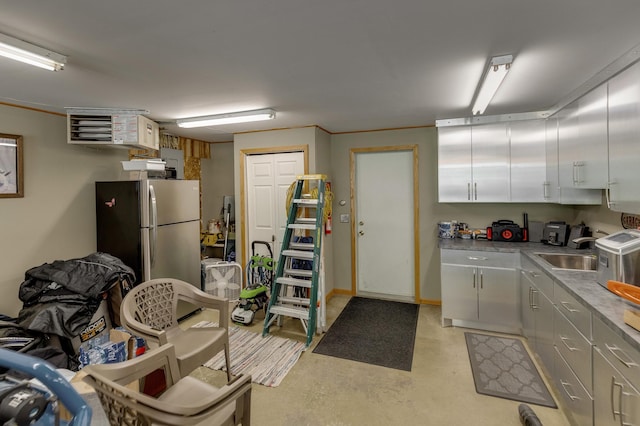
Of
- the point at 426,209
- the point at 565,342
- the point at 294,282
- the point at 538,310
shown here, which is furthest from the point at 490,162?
the point at 294,282

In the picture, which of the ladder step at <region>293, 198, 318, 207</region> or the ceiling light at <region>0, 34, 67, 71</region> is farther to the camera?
the ladder step at <region>293, 198, 318, 207</region>

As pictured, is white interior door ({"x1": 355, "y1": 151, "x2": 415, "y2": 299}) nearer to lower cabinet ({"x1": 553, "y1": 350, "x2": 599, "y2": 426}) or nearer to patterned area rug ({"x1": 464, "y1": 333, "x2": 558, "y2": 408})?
patterned area rug ({"x1": 464, "y1": 333, "x2": 558, "y2": 408})

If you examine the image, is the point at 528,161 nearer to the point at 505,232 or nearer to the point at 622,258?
the point at 505,232

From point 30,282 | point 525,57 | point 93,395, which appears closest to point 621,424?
point 525,57

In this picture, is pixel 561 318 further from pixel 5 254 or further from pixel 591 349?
pixel 5 254

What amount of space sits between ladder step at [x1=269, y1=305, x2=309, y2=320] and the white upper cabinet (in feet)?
9.24

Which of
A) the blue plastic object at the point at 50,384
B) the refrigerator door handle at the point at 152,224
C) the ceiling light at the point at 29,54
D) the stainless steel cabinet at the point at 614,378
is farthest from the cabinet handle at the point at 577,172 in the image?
the refrigerator door handle at the point at 152,224

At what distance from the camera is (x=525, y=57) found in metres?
2.04

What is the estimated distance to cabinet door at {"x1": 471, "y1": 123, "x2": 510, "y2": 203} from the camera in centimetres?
357

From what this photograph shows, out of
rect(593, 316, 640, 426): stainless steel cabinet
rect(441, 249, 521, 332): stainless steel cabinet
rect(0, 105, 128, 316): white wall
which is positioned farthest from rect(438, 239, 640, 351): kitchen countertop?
rect(0, 105, 128, 316): white wall

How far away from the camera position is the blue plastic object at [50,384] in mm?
834

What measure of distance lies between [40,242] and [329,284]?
11.1 feet

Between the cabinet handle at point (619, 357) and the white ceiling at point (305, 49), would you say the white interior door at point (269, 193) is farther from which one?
the cabinet handle at point (619, 357)

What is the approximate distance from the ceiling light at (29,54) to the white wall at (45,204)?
162 cm
